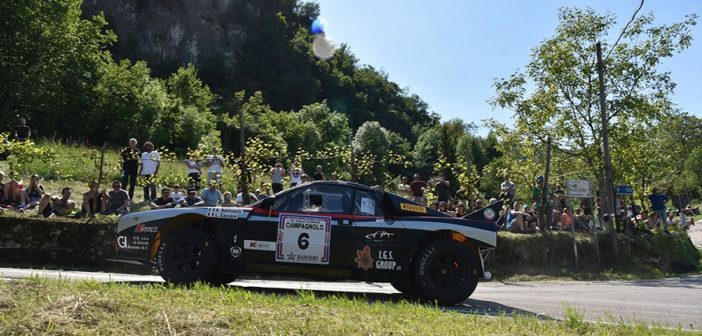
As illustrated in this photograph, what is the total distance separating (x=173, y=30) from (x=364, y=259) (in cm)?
10159

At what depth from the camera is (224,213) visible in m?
8.80

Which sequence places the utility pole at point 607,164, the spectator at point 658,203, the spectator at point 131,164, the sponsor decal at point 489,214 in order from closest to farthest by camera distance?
1. the sponsor decal at point 489,214
2. the spectator at point 131,164
3. the utility pole at point 607,164
4. the spectator at point 658,203

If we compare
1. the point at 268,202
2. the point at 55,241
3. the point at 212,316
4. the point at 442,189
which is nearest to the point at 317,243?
the point at 268,202

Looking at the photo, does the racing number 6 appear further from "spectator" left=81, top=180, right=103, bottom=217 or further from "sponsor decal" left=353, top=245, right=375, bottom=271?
"spectator" left=81, top=180, right=103, bottom=217

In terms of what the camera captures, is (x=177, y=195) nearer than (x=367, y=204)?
No

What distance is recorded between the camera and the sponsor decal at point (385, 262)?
28.3ft

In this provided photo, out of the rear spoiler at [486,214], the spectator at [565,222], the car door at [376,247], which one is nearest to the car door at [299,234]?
the car door at [376,247]

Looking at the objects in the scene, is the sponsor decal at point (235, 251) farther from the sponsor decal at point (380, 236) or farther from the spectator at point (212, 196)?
the spectator at point (212, 196)

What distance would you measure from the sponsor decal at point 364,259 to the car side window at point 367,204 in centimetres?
50

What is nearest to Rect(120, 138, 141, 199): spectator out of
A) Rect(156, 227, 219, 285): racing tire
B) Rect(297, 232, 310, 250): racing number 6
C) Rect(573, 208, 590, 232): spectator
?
Rect(156, 227, 219, 285): racing tire

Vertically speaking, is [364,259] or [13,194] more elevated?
[13,194]

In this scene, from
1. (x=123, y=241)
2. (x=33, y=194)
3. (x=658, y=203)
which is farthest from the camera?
(x=658, y=203)

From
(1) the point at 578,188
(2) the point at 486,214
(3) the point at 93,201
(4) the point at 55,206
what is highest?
(1) the point at 578,188

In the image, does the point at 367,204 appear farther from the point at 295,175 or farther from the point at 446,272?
the point at 295,175
